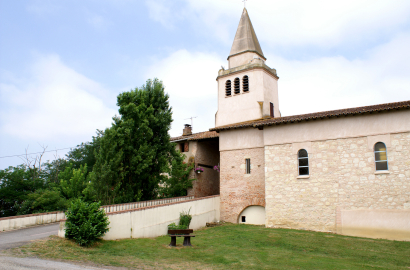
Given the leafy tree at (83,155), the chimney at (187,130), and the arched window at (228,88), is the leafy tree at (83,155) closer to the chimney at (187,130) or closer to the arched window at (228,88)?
the chimney at (187,130)

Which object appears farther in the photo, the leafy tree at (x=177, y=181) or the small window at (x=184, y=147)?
the small window at (x=184, y=147)

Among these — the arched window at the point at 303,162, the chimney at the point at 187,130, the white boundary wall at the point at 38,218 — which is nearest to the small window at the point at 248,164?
the arched window at the point at 303,162

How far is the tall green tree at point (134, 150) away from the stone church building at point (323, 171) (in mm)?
4363

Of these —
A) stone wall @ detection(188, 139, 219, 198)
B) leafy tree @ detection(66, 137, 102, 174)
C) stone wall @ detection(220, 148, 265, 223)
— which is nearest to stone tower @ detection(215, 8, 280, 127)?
stone wall @ detection(188, 139, 219, 198)

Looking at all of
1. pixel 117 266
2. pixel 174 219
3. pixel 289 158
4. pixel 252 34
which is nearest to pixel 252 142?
pixel 289 158

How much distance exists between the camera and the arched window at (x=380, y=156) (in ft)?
50.5

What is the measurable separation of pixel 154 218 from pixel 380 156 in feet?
38.4

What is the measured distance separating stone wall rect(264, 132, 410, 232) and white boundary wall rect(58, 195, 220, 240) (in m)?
3.90

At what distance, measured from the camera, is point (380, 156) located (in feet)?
51.0

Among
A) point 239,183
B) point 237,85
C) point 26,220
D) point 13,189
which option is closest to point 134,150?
point 26,220

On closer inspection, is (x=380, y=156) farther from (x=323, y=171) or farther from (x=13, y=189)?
(x=13, y=189)

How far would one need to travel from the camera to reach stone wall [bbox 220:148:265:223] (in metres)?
19.5

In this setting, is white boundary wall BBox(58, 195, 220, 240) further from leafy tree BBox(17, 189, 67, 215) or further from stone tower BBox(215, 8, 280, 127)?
leafy tree BBox(17, 189, 67, 215)

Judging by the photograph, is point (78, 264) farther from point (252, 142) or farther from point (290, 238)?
point (252, 142)
